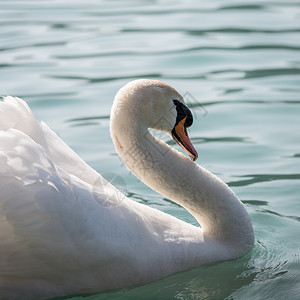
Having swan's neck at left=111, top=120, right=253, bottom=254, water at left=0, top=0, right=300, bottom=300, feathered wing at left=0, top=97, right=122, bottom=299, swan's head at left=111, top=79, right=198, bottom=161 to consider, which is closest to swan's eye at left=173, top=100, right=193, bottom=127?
swan's head at left=111, top=79, right=198, bottom=161

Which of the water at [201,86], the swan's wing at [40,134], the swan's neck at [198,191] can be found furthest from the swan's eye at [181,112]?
the water at [201,86]

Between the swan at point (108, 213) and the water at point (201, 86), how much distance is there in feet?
0.72

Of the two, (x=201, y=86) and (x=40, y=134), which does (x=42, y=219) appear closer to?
(x=40, y=134)

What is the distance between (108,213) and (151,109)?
84cm

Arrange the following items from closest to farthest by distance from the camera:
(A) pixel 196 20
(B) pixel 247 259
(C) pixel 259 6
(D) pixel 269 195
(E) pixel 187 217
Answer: (B) pixel 247 259
(E) pixel 187 217
(D) pixel 269 195
(A) pixel 196 20
(C) pixel 259 6

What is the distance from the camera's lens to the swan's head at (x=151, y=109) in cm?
543

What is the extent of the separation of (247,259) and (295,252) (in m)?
0.41

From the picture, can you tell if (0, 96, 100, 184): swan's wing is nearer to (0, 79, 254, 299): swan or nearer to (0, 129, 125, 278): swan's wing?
(0, 79, 254, 299): swan

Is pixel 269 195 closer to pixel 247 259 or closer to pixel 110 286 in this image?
pixel 247 259

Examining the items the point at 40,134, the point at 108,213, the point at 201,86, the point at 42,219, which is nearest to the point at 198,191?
the point at 108,213

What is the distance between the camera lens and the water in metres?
5.93

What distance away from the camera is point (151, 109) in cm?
552

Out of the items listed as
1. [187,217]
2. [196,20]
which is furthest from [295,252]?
[196,20]

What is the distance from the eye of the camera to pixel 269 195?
24.0 ft
